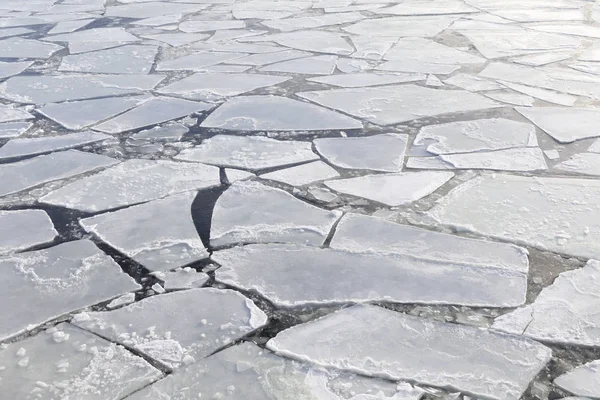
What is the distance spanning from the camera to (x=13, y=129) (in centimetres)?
291

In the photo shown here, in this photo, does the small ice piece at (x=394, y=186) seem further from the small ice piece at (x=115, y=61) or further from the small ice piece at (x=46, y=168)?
the small ice piece at (x=115, y=61)

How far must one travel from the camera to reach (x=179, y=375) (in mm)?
1380

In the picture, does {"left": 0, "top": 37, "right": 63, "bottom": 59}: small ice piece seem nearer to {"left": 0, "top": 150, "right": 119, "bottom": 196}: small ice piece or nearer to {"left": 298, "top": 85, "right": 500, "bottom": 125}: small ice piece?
{"left": 0, "top": 150, "right": 119, "bottom": 196}: small ice piece

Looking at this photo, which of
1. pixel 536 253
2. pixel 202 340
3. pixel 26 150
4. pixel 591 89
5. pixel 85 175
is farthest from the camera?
pixel 591 89

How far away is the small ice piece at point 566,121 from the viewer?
2600 millimetres

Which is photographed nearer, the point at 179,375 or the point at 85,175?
the point at 179,375

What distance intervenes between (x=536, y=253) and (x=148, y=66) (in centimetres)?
271

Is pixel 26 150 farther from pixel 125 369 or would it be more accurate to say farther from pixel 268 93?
pixel 125 369

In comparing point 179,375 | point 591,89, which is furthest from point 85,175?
point 591,89

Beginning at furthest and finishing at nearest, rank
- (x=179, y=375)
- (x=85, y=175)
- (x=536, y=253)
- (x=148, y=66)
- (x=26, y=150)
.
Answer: (x=148, y=66)
(x=26, y=150)
(x=85, y=175)
(x=536, y=253)
(x=179, y=375)

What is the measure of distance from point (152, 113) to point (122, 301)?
1.55 m

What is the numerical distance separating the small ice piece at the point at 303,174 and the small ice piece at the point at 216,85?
3.27 ft

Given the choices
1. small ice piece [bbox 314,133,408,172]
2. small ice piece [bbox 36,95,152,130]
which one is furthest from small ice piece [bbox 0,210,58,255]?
small ice piece [bbox 314,133,408,172]

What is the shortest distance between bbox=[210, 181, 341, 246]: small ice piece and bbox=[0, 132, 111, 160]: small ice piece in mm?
839
